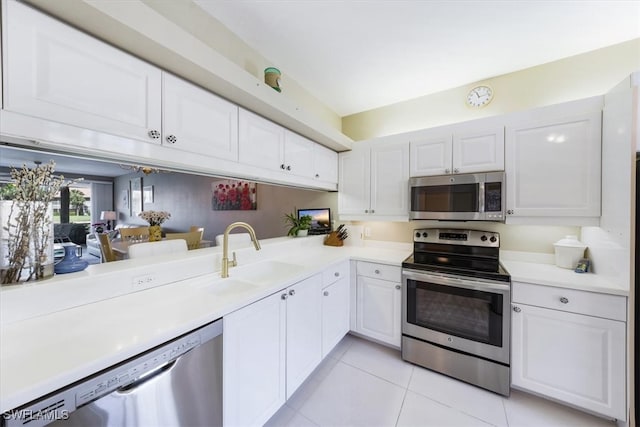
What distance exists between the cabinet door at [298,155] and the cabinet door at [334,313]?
108 cm

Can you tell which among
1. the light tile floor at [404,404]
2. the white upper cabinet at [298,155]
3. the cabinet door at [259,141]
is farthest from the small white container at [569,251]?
the cabinet door at [259,141]

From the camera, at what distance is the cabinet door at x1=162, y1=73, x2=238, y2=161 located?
4.06 feet

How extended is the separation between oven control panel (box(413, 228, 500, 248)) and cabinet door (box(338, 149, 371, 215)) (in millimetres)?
634

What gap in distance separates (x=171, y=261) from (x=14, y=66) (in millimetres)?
1023

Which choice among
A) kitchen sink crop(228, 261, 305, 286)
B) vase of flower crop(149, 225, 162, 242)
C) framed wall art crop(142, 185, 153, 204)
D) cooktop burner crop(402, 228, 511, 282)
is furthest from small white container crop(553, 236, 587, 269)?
framed wall art crop(142, 185, 153, 204)

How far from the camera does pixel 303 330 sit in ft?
5.43

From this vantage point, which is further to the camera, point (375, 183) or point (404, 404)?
point (375, 183)

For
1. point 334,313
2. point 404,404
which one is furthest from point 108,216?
point 404,404

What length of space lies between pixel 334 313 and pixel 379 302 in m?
0.46

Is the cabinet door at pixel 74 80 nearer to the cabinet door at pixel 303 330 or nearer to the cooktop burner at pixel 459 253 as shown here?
the cabinet door at pixel 303 330

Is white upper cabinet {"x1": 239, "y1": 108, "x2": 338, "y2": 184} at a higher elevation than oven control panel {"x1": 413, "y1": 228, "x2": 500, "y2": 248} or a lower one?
higher

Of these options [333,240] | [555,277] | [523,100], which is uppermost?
[523,100]

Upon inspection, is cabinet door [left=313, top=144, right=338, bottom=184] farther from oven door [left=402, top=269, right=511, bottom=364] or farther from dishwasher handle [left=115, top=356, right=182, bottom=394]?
dishwasher handle [left=115, top=356, right=182, bottom=394]

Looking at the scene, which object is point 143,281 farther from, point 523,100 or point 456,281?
point 523,100
